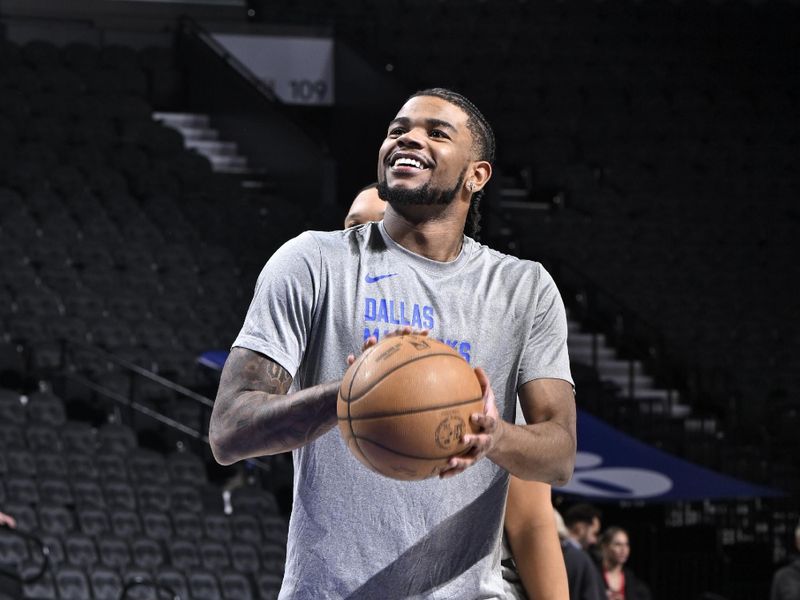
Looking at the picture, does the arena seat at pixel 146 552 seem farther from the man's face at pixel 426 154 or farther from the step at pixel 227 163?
the step at pixel 227 163

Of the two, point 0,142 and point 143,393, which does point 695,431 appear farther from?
point 0,142

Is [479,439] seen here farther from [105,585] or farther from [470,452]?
[105,585]

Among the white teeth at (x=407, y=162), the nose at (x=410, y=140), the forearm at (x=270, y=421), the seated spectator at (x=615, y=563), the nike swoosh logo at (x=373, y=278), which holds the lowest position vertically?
the seated spectator at (x=615, y=563)

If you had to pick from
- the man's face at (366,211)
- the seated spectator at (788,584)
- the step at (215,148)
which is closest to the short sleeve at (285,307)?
the man's face at (366,211)

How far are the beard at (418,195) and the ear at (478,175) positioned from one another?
66 mm

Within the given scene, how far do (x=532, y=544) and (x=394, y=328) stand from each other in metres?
0.82

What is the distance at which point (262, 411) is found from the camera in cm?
222

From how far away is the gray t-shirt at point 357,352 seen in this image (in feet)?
7.76

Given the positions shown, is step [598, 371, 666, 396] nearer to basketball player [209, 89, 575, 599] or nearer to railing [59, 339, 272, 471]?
railing [59, 339, 272, 471]

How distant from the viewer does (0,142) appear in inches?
647

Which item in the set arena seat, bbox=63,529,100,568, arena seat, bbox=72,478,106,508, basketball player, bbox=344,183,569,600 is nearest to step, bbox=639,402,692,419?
arena seat, bbox=72,478,106,508

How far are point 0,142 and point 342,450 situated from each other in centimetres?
1493

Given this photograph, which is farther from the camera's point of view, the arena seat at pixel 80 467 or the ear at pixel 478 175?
the arena seat at pixel 80 467

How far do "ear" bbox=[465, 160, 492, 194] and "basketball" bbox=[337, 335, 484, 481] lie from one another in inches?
22.1
